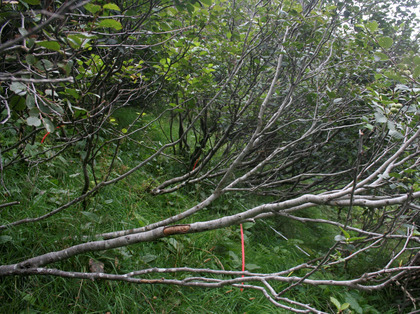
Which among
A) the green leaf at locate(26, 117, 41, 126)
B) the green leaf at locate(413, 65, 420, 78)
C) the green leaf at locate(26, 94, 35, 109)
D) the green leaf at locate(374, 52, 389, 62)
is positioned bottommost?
the green leaf at locate(26, 117, 41, 126)

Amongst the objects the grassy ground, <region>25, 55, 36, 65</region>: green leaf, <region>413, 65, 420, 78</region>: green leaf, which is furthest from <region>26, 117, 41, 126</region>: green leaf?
<region>413, 65, 420, 78</region>: green leaf

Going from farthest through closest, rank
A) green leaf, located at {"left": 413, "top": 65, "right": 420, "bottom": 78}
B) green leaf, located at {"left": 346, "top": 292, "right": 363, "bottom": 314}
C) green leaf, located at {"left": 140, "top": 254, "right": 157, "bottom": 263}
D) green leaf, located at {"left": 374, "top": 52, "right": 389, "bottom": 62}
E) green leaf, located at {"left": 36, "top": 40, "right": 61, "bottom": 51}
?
green leaf, located at {"left": 346, "top": 292, "right": 363, "bottom": 314} → green leaf, located at {"left": 140, "top": 254, "right": 157, "bottom": 263} → green leaf, located at {"left": 374, "top": 52, "right": 389, "bottom": 62} → green leaf, located at {"left": 413, "top": 65, "right": 420, "bottom": 78} → green leaf, located at {"left": 36, "top": 40, "right": 61, "bottom": 51}

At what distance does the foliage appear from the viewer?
136cm

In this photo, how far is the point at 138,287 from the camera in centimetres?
205

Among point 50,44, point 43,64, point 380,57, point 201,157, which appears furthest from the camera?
point 201,157

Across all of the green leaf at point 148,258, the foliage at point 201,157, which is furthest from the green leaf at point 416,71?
the green leaf at point 148,258

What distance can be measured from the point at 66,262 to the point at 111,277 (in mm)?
534

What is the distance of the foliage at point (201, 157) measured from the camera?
136cm

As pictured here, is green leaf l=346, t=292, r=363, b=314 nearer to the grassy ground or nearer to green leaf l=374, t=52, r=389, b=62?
the grassy ground

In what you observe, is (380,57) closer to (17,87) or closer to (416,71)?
(416,71)

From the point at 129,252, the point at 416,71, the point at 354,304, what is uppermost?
the point at 416,71

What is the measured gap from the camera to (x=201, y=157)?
407 cm

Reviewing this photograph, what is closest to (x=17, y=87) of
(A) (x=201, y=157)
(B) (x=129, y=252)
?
(B) (x=129, y=252)

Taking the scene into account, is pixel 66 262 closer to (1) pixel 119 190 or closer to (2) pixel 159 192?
(1) pixel 119 190
